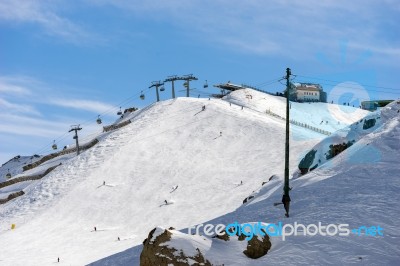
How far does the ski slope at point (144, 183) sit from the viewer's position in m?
42.9

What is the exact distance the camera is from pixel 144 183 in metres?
54.3

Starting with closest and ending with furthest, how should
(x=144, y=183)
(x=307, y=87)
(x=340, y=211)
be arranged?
(x=340, y=211) < (x=144, y=183) < (x=307, y=87)

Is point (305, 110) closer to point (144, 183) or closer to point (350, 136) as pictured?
point (144, 183)

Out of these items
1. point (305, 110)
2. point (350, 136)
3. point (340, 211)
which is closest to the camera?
point (340, 211)

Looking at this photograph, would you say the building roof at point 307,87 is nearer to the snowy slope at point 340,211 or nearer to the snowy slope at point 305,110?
the snowy slope at point 305,110

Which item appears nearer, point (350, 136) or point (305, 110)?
point (350, 136)

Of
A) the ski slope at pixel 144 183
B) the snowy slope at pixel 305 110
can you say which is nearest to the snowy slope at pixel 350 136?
the ski slope at pixel 144 183

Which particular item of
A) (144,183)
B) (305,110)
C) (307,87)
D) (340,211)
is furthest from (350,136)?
(307,87)

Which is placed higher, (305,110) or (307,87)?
(307,87)

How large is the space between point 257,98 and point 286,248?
85.3 m

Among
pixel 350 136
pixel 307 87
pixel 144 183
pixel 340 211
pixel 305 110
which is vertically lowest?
pixel 144 183

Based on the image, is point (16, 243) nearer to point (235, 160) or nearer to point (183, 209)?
point (183, 209)

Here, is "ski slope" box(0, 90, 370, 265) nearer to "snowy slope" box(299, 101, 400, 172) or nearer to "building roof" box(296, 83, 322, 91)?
"snowy slope" box(299, 101, 400, 172)

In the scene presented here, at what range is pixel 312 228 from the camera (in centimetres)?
2141
